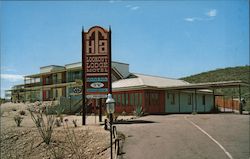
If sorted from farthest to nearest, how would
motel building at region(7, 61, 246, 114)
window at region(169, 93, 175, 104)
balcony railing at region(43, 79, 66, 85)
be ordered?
balcony railing at region(43, 79, 66, 85)
window at region(169, 93, 175, 104)
motel building at region(7, 61, 246, 114)

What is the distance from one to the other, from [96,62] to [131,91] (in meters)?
11.9

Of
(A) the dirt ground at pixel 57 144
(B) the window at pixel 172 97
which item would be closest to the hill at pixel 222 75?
(B) the window at pixel 172 97

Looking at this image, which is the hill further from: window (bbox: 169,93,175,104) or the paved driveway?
the paved driveway

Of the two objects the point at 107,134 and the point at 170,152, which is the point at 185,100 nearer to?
the point at 107,134

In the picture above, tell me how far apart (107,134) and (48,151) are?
3.12m

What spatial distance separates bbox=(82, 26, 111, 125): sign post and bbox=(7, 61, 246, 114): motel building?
110 centimetres

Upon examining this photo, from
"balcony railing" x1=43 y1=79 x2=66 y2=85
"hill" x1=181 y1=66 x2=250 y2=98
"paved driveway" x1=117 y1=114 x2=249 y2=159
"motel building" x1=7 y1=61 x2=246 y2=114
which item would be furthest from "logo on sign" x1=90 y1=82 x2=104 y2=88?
"hill" x1=181 y1=66 x2=250 y2=98

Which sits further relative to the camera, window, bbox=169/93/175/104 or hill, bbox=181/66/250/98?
hill, bbox=181/66/250/98

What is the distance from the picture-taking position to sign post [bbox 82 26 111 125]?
22.4 meters

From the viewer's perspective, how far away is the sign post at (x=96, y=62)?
22.4 meters

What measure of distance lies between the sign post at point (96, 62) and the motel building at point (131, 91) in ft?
3.61

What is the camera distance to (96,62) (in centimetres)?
2259

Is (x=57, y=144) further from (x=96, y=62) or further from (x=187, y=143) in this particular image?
(x=96, y=62)

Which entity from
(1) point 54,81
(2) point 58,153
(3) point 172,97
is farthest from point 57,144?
(1) point 54,81
